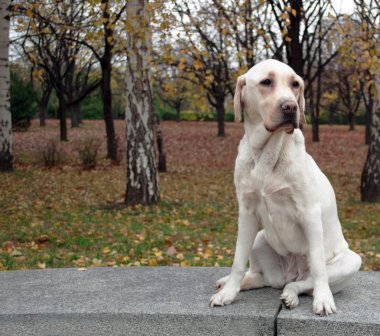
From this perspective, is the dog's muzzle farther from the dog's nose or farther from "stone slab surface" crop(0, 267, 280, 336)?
"stone slab surface" crop(0, 267, 280, 336)

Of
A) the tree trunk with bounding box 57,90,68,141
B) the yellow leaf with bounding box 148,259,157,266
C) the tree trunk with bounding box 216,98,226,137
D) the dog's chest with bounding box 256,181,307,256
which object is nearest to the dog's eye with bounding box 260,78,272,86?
the dog's chest with bounding box 256,181,307,256

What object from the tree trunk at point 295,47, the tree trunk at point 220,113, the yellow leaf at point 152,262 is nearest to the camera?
the yellow leaf at point 152,262

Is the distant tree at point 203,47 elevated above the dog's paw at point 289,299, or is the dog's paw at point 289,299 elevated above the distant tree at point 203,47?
the distant tree at point 203,47

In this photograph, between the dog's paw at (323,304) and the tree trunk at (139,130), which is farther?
the tree trunk at (139,130)

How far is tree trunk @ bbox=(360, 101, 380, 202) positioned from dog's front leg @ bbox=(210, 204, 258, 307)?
939 centimetres

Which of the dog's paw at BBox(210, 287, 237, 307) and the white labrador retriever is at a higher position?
the white labrador retriever

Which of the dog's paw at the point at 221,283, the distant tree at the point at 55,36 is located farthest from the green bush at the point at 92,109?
the dog's paw at the point at 221,283

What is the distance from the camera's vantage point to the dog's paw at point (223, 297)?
3650mm

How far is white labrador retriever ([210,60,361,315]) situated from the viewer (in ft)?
10.6

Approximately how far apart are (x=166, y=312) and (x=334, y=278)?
1.08 meters

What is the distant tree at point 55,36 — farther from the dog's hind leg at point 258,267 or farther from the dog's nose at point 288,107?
the dog's nose at point 288,107

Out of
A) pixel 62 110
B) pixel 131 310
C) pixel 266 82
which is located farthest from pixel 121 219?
pixel 62 110

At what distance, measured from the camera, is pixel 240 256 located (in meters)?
3.60

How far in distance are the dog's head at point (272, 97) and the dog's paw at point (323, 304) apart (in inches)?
39.9
